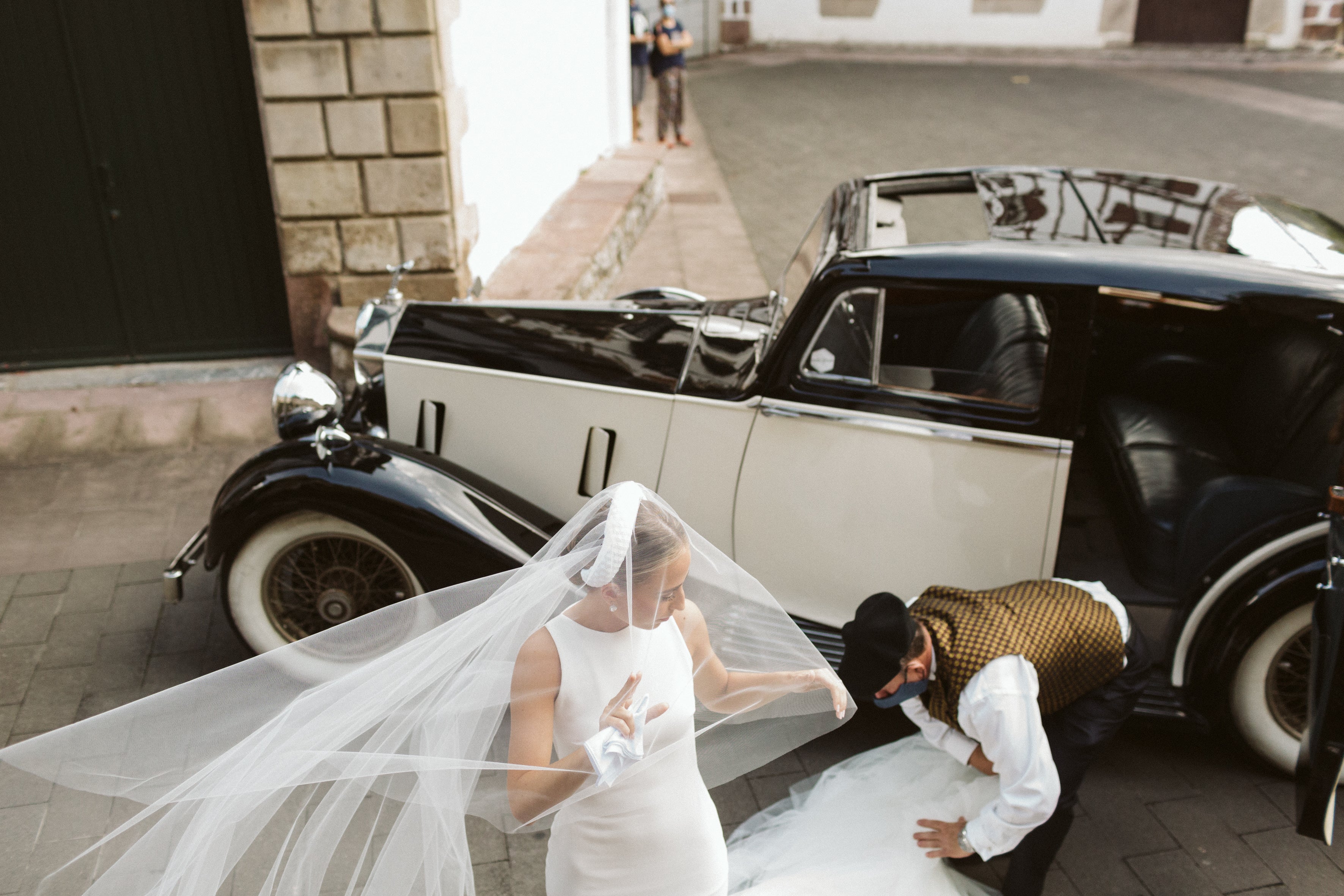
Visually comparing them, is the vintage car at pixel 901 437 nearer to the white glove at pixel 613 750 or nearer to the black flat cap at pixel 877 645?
the black flat cap at pixel 877 645

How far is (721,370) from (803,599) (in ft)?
2.94

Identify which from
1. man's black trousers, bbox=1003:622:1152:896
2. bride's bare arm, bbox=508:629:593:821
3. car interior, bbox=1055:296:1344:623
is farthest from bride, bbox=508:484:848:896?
car interior, bbox=1055:296:1344:623

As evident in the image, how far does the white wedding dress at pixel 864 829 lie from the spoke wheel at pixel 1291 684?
110 cm

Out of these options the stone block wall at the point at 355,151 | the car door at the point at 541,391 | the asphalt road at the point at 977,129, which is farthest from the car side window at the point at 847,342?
the asphalt road at the point at 977,129

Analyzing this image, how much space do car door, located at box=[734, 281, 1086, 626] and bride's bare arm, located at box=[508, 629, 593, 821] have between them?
5.20 ft

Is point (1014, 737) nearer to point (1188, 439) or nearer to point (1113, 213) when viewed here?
point (1113, 213)

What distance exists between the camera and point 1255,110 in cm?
1526

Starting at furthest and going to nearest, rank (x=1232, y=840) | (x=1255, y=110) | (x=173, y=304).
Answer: (x=1255, y=110) → (x=173, y=304) → (x=1232, y=840)

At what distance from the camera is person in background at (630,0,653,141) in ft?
45.9

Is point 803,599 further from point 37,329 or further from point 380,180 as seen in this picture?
point 37,329

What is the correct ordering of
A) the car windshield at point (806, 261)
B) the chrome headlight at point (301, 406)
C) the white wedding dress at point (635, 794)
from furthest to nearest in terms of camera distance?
the chrome headlight at point (301, 406) → the car windshield at point (806, 261) → the white wedding dress at point (635, 794)

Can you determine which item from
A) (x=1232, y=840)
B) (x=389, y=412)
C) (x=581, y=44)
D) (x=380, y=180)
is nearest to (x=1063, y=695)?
(x=1232, y=840)

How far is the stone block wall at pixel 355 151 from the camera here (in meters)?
5.58

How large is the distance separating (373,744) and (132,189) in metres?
5.28
